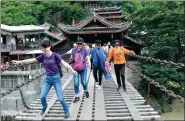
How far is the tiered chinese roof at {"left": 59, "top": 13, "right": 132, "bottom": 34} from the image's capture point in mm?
27172

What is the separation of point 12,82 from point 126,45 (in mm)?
10296

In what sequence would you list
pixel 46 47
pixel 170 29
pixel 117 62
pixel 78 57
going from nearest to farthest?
pixel 46 47, pixel 78 57, pixel 117 62, pixel 170 29

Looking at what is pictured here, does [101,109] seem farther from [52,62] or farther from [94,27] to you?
[94,27]

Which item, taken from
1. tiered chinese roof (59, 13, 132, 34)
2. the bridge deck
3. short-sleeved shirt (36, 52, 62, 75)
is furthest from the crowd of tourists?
tiered chinese roof (59, 13, 132, 34)

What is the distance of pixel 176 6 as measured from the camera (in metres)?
26.5

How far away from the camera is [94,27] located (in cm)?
2827

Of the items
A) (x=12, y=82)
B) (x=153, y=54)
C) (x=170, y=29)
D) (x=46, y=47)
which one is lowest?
(x=12, y=82)

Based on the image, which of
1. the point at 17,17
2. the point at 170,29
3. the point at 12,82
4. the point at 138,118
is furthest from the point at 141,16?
the point at 138,118

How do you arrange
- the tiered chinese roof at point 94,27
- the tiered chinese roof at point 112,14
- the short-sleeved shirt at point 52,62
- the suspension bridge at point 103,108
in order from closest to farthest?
the short-sleeved shirt at point 52,62
the suspension bridge at point 103,108
the tiered chinese roof at point 94,27
the tiered chinese roof at point 112,14

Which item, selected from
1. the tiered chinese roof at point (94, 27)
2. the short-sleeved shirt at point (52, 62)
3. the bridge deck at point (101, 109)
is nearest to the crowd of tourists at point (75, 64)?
the short-sleeved shirt at point (52, 62)

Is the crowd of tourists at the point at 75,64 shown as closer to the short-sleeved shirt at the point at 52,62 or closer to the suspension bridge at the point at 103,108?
the short-sleeved shirt at the point at 52,62

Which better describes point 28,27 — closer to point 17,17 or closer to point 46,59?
point 17,17

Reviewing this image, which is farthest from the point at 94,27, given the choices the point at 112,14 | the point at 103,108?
the point at 103,108

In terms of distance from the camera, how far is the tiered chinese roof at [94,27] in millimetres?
27172
